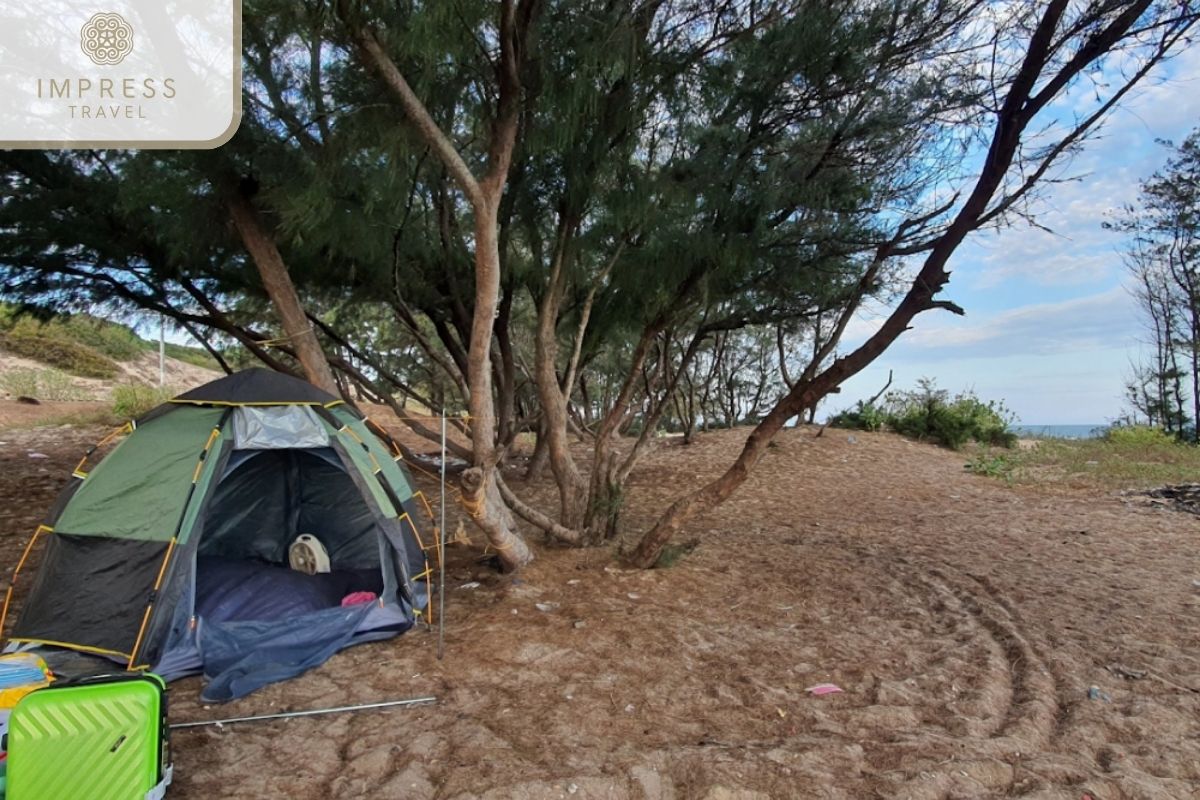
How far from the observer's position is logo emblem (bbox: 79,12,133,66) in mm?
3230

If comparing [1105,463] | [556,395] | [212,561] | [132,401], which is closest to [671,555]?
[556,395]

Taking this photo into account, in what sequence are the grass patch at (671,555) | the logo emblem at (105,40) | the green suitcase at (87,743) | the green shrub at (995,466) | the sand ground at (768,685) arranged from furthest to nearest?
the green shrub at (995,466), the grass patch at (671,555), the logo emblem at (105,40), the sand ground at (768,685), the green suitcase at (87,743)

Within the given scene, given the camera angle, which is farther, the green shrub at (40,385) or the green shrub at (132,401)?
the green shrub at (40,385)

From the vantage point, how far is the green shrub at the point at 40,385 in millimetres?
12141

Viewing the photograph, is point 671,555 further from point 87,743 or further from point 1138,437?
point 1138,437

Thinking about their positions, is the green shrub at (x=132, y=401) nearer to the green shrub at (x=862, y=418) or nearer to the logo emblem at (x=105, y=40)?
the logo emblem at (x=105, y=40)

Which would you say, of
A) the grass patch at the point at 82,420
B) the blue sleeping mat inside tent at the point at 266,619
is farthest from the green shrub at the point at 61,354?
the blue sleeping mat inside tent at the point at 266,619

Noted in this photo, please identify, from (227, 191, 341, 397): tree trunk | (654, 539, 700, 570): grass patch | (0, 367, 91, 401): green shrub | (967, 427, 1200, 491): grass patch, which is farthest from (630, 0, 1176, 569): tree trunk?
(0, 367, 91, 401): green shrub

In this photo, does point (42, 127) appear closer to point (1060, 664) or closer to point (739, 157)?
point (739, 157)

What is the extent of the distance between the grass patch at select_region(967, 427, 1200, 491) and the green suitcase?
9.33m

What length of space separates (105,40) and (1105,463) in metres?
11.9

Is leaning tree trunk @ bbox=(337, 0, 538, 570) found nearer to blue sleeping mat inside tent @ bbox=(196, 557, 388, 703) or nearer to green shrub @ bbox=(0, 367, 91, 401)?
blue sleeping mat inside tent @ bbox=(196, 557, 388, 703)

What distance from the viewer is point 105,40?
325 centimetres

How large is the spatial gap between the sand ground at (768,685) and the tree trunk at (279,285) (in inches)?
66.1
